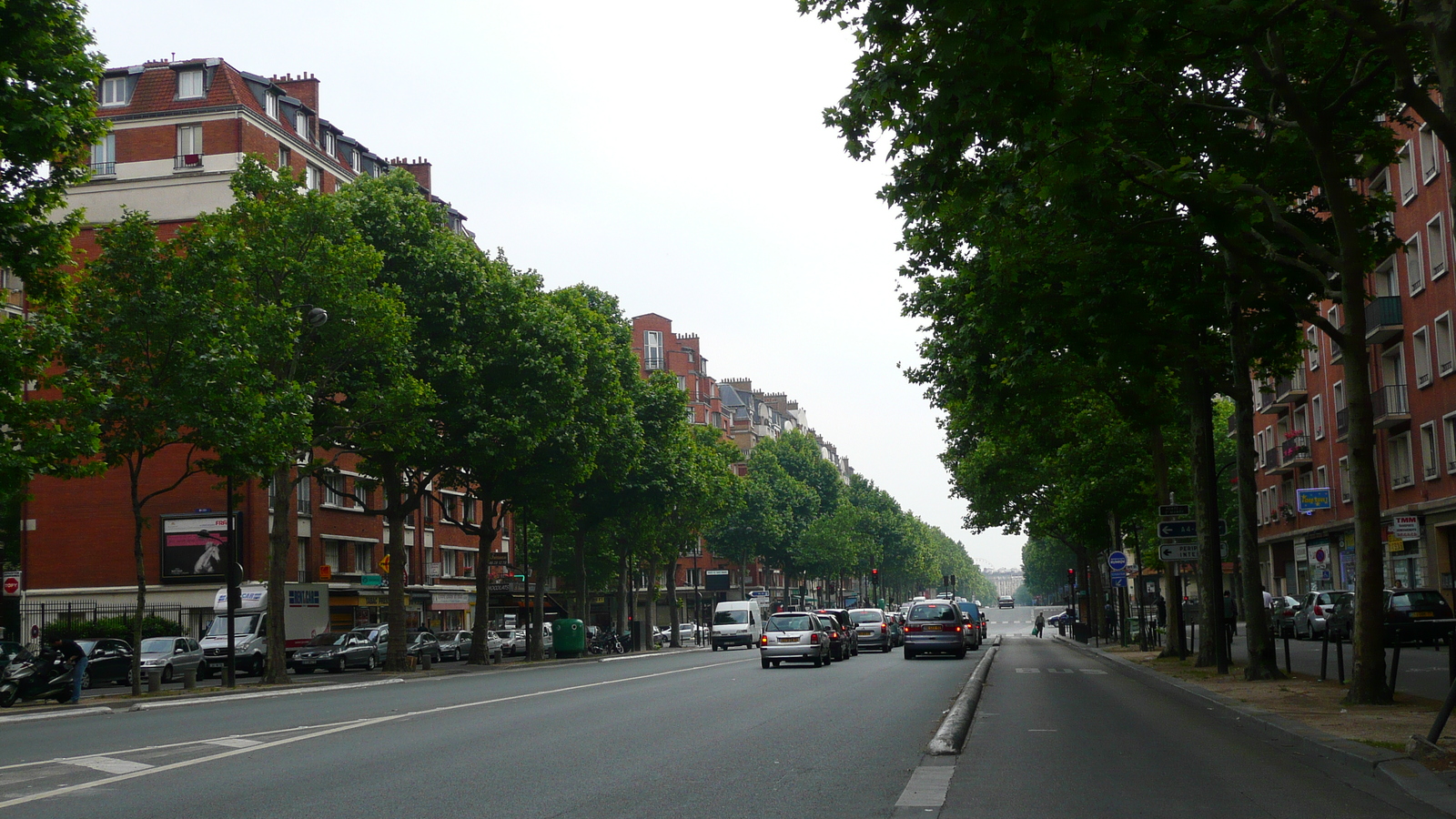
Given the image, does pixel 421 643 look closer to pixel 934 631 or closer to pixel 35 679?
pixel 934 631

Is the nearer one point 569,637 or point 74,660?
point 74,660

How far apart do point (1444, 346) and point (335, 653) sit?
36.3 meters

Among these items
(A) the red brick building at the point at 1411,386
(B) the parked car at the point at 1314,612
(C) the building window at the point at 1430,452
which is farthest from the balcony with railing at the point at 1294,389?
(B) the parked car at the point at 1314,612

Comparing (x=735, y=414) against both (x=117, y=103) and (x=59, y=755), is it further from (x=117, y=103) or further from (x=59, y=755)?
(x=59, y=755)

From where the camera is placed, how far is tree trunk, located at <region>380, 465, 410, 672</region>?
3678 cm

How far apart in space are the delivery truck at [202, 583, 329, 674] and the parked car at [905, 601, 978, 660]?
1912 centimetres

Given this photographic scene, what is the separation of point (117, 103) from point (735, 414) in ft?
294

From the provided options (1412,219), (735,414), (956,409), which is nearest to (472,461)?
(956,409)

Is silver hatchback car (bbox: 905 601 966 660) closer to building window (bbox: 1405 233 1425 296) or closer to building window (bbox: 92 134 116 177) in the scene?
building window (bbox: 1405 233 1425 296)

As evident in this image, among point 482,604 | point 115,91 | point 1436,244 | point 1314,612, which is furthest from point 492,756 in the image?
point 115,91

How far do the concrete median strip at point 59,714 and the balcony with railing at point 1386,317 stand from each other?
38.5 metres

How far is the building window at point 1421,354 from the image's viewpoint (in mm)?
41250

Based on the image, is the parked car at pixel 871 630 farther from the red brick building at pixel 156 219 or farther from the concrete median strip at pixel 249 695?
the concrete median strip at pixel 249 695

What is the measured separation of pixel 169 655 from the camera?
121 ft
